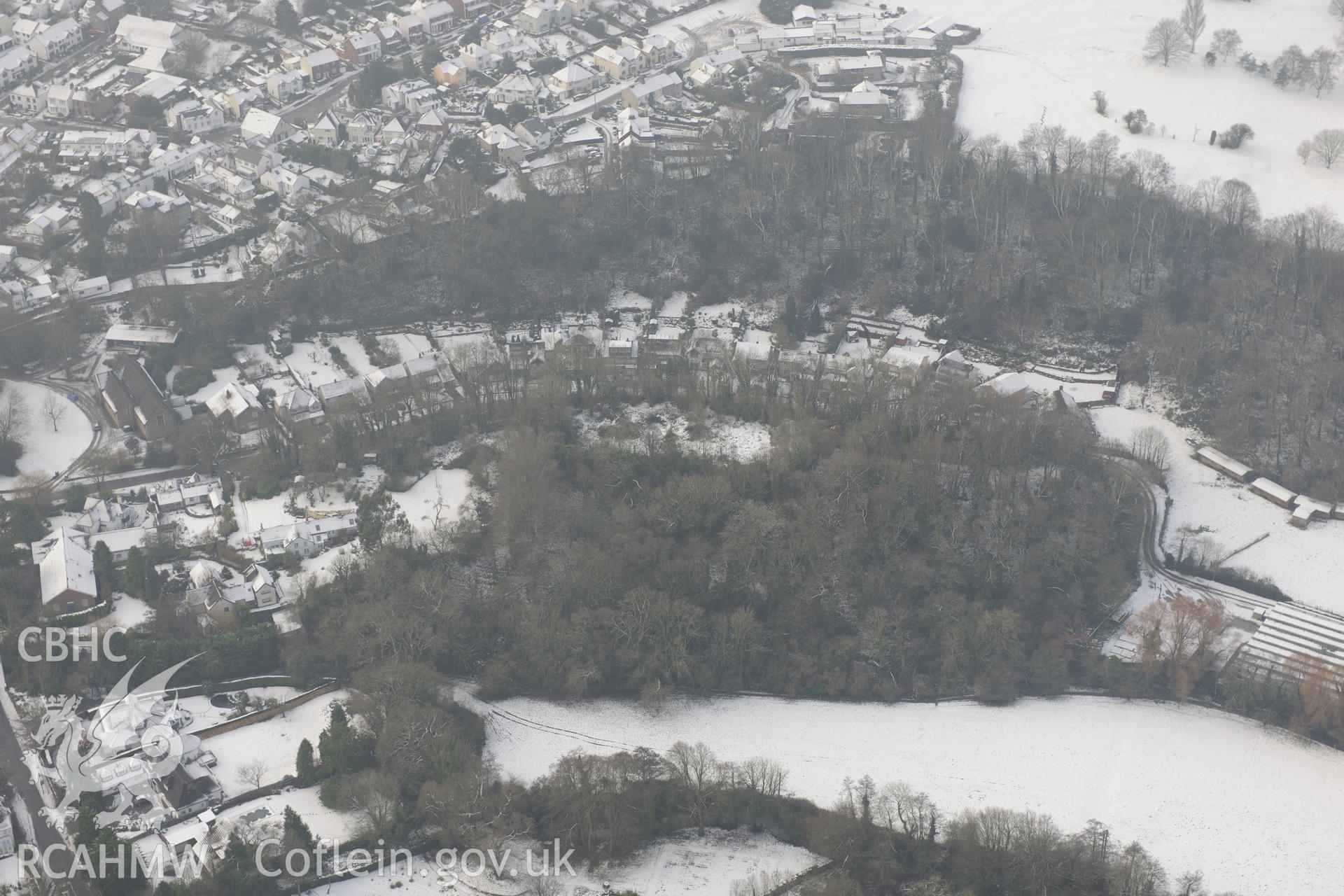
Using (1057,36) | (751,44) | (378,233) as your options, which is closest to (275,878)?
(378,233)

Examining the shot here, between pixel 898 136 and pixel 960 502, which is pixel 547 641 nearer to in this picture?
pixel 960 502

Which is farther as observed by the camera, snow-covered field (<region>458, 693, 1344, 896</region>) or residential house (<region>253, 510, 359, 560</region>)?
residential house (<region>253, 510, 359, 560</region>)

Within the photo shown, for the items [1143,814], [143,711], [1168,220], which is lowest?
[1143,814]

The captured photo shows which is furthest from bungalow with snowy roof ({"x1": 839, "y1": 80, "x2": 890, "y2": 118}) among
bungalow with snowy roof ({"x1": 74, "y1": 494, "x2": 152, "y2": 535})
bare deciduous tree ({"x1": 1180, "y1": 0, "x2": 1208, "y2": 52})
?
bungalow with snowy roof ({"x1": 74, "y1": 494, "x2": 152, "y2": 535})

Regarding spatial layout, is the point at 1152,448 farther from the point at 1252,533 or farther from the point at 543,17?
the point at 543,17

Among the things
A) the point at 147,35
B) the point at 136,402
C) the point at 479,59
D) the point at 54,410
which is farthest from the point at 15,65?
the point at 136,402

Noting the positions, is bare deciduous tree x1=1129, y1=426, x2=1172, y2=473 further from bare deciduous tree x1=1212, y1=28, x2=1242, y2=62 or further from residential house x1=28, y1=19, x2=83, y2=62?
residential house x1=28, y1=19, x2=83, y2=62
